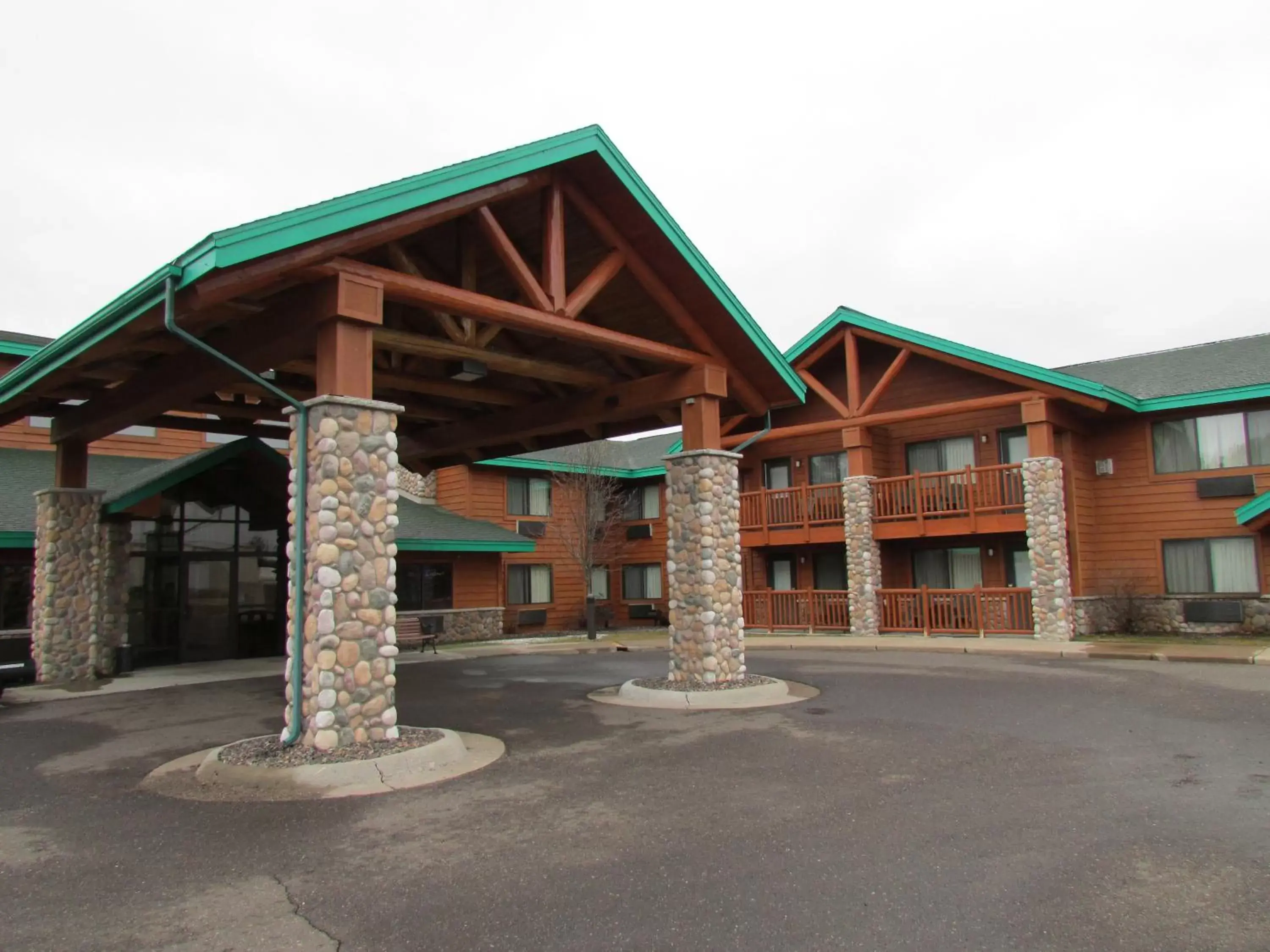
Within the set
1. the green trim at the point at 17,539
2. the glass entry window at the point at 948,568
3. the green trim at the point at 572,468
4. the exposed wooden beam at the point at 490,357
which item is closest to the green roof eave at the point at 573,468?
the green trim at the point at 572,468

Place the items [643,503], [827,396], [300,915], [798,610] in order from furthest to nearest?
[643,503]
[798,610]
[827,396]
[300,915]

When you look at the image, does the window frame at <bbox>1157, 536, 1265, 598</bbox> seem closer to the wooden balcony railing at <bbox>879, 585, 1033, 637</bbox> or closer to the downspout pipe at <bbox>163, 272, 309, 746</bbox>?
the wooden balcony railing at <bbox>879, 585, 1033, 637</bbox>

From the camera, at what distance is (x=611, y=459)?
102ft

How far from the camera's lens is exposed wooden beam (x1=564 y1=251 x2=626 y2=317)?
33.8ft

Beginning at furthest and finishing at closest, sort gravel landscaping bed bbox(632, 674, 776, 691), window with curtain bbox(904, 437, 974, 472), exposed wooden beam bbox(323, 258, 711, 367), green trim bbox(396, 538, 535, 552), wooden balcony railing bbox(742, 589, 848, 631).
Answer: wooden balcony railing bbox(742, 589, 848, 631) → window with curtain bbox(904, 437, 974, 472) → green trim bbox(396, 538, 535, 552) → gravel landscaping bed bbox(632, 674, 776, 691) → exposed wooden beam bbox(323, 258, 711, 367)

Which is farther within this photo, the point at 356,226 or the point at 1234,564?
the point at 1234,564

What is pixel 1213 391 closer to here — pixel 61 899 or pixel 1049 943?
pixel 1049 943

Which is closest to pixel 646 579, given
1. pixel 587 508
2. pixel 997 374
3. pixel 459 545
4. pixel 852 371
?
pixel 587 508

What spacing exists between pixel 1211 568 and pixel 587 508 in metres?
16.3

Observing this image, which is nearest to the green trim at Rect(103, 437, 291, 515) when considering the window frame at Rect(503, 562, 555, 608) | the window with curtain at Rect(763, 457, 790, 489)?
the window frame at Rect(503, 562, 555, 608)

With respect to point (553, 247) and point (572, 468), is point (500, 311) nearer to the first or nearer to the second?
point (553, 247)

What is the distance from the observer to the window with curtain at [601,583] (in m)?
30.4

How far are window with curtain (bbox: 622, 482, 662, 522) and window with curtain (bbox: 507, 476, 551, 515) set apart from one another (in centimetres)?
315

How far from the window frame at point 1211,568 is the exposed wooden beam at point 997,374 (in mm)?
3646
